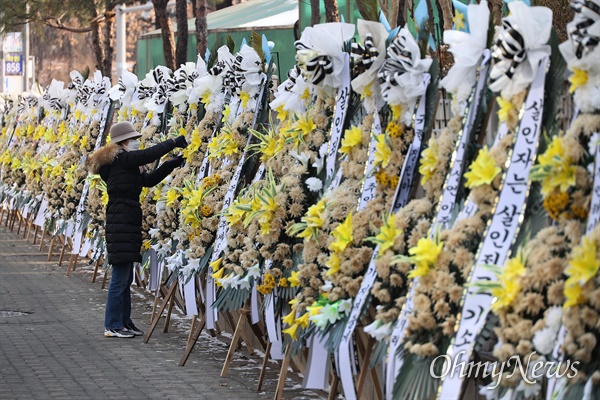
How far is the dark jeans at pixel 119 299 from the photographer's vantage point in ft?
35.3

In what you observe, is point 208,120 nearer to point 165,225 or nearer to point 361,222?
point 165,225

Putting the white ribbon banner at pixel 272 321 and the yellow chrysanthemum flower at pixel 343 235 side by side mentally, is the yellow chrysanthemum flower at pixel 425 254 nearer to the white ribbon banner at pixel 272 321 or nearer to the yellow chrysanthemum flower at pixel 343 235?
the yellow chrysanthemum flower at pixel 343 235

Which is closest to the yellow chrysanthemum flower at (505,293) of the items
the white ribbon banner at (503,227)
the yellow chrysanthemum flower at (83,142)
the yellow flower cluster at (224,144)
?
the white ribbon banner at (503,227)

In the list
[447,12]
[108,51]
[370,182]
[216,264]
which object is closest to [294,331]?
[370,182]

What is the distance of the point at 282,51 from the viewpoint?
80.5 feet

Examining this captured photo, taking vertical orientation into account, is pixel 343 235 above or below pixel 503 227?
below

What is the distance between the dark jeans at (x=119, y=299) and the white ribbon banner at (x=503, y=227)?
555 centimetres

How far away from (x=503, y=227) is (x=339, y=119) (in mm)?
2359

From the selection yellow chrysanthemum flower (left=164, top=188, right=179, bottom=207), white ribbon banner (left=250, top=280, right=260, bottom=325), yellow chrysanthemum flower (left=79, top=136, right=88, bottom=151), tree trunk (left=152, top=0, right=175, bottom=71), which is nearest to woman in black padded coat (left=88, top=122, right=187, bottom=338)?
yellow chrysanthemum flower (left=164, top=188, right=179, bottom=207)

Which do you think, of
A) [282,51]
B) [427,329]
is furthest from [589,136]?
[282,51]

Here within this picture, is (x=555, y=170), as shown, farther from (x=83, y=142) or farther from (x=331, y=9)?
(x=83, y=142)

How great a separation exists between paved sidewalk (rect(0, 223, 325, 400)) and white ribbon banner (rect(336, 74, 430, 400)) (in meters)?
1.41

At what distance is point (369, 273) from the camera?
22.2 ft

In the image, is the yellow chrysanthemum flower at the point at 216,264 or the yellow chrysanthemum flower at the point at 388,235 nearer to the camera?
the yellow chrysanthemum flower at the point at 388,235
